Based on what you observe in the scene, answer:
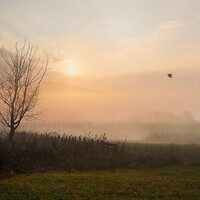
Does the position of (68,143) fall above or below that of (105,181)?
above

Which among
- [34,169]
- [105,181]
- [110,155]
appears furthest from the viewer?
[110,155]

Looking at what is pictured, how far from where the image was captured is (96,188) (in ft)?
38.8

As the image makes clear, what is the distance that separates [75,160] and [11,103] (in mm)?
7483

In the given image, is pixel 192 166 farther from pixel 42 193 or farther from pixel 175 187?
pixel 42 193

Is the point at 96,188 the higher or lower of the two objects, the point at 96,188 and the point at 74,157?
the lower

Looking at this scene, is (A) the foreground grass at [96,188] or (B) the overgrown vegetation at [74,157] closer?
(A) the foreground grass at [96,188]

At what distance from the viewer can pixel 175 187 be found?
40.8 feet

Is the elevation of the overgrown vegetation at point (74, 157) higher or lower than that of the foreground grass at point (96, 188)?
higher

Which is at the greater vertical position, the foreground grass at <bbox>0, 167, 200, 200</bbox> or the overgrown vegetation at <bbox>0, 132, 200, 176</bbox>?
the overgrown vegetation at <bbox>0, 132, 200, 176</bbox>

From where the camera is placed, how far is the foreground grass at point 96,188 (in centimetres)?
1026

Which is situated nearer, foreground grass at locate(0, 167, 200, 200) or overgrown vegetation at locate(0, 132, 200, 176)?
foreground grass at locate(0, 167, 200, 200)

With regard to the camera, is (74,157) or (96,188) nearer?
(96,188)

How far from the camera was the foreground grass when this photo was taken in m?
10.3

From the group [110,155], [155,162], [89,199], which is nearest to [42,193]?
[89,199]
